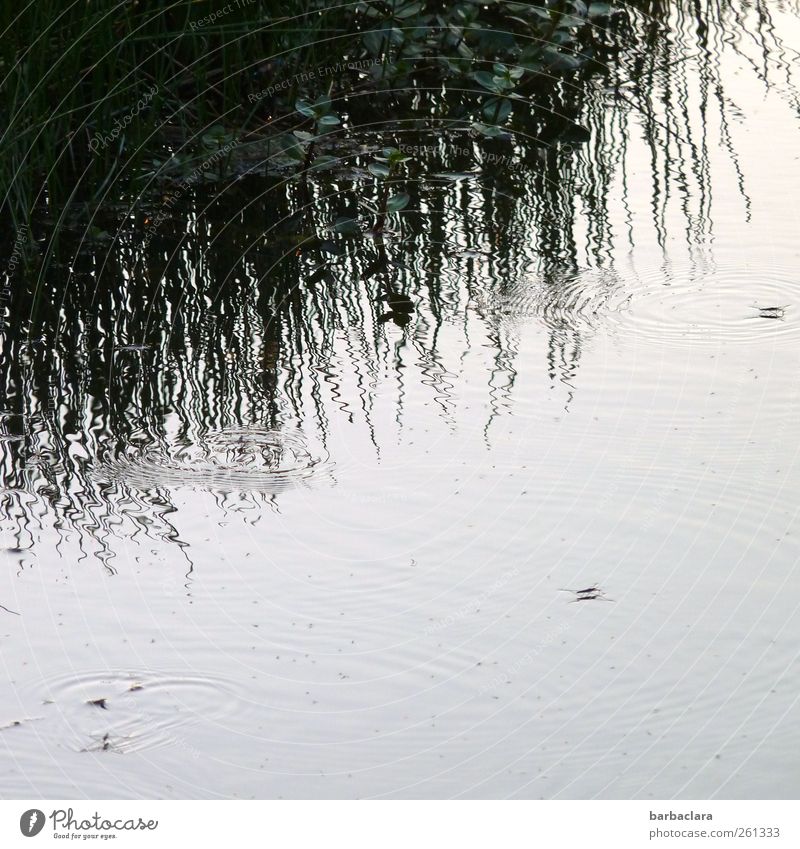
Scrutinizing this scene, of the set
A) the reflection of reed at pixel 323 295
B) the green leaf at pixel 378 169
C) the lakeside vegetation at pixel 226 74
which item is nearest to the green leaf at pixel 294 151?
the lakeside vegetation at pixel 226 74

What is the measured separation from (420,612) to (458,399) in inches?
33.3

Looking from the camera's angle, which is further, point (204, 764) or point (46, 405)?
point (46, 405)

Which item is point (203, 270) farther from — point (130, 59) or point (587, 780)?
point (587, 780)

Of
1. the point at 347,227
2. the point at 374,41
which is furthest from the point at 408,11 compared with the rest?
the point at 347,227

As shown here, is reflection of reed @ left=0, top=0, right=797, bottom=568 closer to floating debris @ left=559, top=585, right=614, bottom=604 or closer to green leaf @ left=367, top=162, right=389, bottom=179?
A: green leaf @ left=367, top=162, right=389, bottom=179

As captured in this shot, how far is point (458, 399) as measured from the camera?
11.2 ft

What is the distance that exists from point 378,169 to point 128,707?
257cm

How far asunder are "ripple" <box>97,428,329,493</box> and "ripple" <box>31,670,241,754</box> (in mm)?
648

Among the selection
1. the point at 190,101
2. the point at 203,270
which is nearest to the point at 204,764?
the point at 203,270

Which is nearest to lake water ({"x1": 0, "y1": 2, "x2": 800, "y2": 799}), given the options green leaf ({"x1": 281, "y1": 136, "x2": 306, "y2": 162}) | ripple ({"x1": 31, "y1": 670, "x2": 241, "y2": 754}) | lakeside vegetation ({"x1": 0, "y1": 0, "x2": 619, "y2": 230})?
ripple ({"x1": 31, "y1": 670, "x2": 241, "y2": 754})

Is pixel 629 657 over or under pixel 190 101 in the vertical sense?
under

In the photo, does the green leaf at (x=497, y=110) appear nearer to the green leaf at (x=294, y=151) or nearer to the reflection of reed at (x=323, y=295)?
the reflection of reed at (x=323, y=295)

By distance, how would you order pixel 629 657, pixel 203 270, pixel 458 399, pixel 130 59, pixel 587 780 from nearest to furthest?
1. pixel 587 780
2. pixel 629 657
3. pixel 458 399
4. pixel 203 270
5. pixel 130 59

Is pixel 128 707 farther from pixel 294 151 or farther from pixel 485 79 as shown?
pixel 485 79
